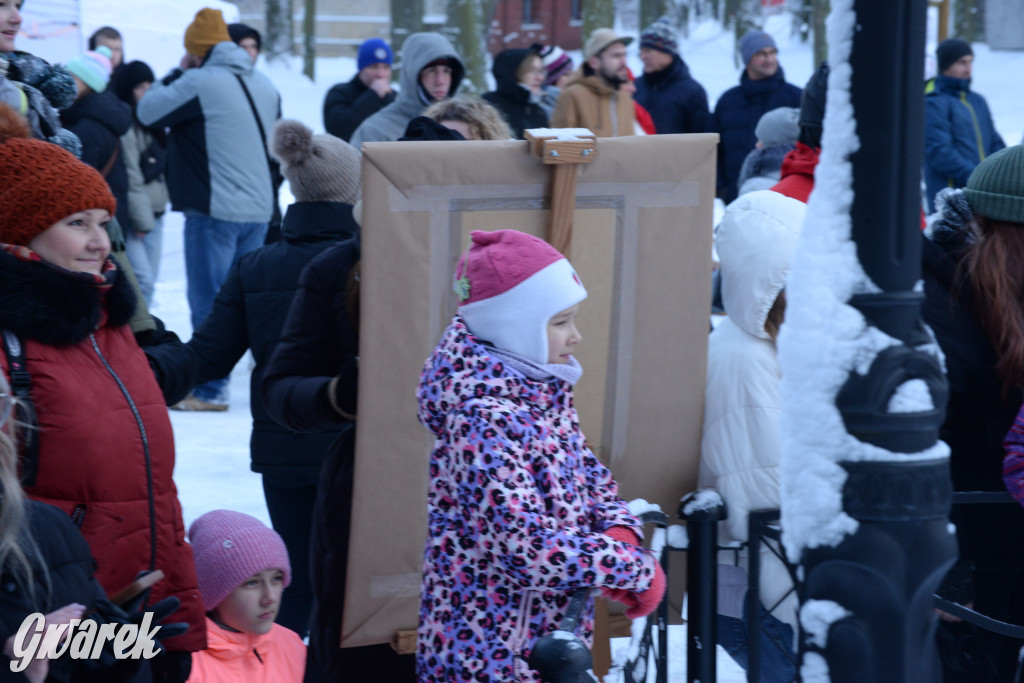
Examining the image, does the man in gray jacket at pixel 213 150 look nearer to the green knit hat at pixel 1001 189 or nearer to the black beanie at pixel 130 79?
the black beanie at pixel 130 79

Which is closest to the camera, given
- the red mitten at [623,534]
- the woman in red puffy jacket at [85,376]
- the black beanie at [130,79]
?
the red mitten at [623,534]

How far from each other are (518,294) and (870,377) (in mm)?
667

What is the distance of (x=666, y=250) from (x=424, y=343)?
55 cm

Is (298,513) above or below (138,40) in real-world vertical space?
below

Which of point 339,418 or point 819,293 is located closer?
point 819,293

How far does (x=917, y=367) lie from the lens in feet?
5.96

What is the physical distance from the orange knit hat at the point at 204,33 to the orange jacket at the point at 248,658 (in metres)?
4.36

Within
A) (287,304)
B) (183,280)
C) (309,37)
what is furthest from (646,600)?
(309,37)

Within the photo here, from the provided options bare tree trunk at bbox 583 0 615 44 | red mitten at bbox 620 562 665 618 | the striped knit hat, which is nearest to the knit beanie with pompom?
red mitten at bbox 620 562 665 618

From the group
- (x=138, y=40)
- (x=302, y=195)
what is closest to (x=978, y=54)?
(x=138, y=40)

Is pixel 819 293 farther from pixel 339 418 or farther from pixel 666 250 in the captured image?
pixel 339 418

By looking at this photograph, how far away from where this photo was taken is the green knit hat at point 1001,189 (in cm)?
267

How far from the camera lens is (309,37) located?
26469 millimetres

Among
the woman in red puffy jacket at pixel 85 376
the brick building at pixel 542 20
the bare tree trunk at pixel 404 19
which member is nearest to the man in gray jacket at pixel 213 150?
the woman in red puffy jacket at pixel 85 376
